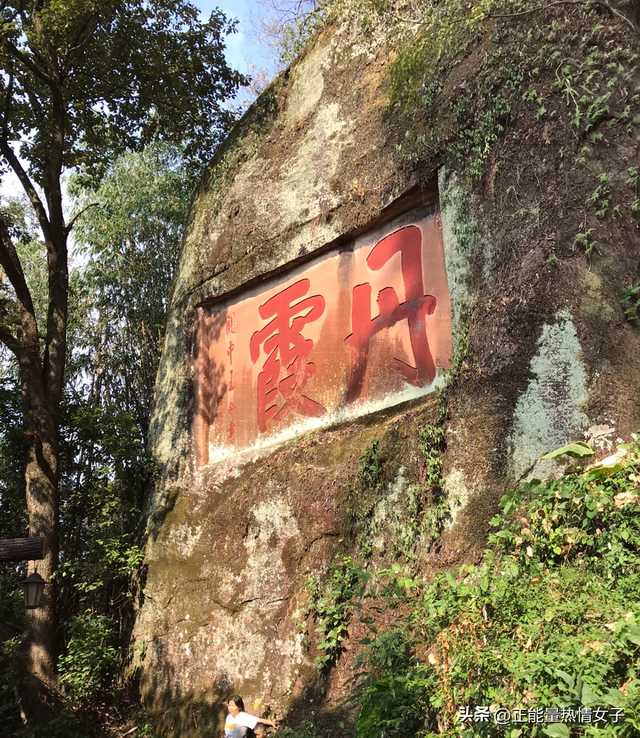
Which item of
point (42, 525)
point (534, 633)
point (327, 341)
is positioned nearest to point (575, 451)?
point (534, 633)

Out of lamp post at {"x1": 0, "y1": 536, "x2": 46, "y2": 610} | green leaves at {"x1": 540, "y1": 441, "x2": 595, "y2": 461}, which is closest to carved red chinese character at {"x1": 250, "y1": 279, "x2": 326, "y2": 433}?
lamp post at {"x1": 0, "y1": 536, "x2": 46, "y2": 610}

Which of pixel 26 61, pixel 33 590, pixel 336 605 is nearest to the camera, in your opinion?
pixel 336 605

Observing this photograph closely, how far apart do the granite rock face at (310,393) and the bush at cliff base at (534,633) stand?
42cm

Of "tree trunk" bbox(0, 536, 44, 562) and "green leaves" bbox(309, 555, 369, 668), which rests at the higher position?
"tree trunk" bbox(0, 536, 44, 562)

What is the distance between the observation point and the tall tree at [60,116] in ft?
19.3

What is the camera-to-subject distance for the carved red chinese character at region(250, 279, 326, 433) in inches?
218

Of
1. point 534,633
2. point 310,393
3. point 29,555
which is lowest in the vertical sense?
point 534,633

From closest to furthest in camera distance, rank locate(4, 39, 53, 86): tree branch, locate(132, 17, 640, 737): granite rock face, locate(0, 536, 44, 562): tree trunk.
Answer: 1. locate(132, 17, 640, 737): granite rock face
2. locate(0, 536, 44, 562): tree trunk
3. locate(4, 39, 53, 86): tree branch

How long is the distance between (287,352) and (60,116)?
3239mm

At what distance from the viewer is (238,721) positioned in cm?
425

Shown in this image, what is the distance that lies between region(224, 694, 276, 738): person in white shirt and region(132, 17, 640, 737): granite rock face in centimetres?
26

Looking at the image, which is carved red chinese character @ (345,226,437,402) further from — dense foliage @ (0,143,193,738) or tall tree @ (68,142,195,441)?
tall tree @ (68,142,195,441)

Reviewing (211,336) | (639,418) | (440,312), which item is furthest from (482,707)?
(211,336)

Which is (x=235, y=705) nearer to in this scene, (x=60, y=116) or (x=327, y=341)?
(x=327, y=341)
